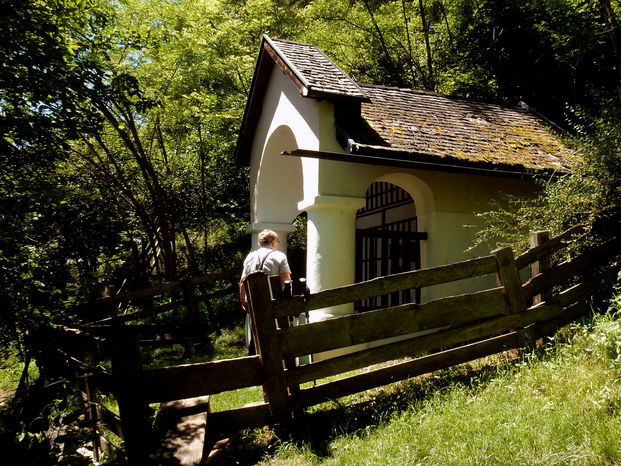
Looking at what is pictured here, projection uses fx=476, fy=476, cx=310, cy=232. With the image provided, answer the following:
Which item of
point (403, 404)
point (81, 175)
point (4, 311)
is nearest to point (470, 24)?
point (81, 175)

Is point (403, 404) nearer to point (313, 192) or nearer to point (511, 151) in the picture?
point (313, 192)

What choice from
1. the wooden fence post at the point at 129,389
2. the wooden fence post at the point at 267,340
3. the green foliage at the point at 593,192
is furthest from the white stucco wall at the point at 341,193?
the wooden fence post at the point at 129,389

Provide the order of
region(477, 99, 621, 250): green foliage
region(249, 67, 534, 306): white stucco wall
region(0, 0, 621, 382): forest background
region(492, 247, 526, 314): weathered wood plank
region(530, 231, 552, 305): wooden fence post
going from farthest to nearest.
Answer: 1. region(249, 67, 534, 306): white stucco wall
2. region(477, 99, 621, 250): green foliage
3. region(530, 231, 552, 305): wooden fence post
4. region(492, 247, 526, 314): weathered wood plank
5. region(0, 0, 621, 382): forest background

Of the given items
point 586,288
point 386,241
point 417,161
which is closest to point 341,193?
point 417,161

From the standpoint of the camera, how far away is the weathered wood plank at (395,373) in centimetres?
434

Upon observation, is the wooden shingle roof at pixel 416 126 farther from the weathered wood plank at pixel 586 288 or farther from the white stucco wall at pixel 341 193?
the weathered wood plank at pixel 586 288

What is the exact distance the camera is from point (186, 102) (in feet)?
42.7

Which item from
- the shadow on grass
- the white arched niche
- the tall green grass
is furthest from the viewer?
the white arched niche

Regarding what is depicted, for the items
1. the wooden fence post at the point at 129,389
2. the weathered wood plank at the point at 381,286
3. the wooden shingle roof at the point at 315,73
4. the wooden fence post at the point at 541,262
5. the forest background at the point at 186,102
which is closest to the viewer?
the wooden fence post at the point at 129,389

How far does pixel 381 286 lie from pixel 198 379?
1.81 meters

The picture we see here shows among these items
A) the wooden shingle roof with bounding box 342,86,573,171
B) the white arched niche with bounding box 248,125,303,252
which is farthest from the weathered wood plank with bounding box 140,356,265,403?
the white arched niche with bounding box 248,125,303,252

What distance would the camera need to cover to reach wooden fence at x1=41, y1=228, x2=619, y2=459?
3.86 m

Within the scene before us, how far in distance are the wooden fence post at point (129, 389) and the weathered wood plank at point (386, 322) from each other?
1.22 meters

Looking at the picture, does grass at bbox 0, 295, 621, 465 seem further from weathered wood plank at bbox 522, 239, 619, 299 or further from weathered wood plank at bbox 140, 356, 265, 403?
weathered wood plank at bbox 140, 356, 265, 403
